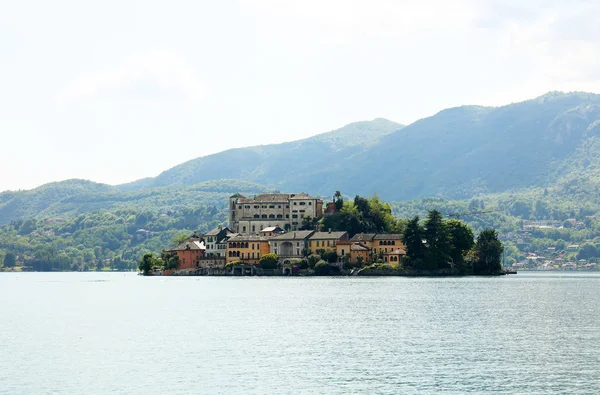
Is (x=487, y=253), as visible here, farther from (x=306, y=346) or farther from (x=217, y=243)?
(x=306, y=346)

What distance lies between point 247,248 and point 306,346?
422 feet

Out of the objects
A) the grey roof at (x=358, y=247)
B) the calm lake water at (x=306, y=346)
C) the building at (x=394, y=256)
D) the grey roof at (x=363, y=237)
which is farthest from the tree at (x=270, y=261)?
the calm lake water at (x=306, y=346)

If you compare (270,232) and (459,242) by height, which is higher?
(270,232)

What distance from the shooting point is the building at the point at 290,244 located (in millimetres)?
182500

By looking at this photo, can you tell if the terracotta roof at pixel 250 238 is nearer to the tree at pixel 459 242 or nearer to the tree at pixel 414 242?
the tree at pixel 414 242

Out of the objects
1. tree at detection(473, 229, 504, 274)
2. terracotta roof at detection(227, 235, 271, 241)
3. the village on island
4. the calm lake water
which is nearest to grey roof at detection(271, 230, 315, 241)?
the village on island

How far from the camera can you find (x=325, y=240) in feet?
586

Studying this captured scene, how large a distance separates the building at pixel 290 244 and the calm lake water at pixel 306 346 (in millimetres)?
77985

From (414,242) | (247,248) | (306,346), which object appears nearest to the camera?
(306,346)

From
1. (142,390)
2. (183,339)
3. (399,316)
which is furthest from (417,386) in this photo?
(399,316)

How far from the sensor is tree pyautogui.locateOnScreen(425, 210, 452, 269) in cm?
16025

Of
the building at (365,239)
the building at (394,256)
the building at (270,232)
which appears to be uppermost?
the building at (270,232)

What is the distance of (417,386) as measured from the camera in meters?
46.9

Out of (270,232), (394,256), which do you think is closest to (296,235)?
(270,232)
